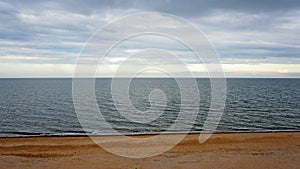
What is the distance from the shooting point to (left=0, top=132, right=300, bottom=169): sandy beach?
527 inches

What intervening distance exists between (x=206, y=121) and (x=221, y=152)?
1689 cm

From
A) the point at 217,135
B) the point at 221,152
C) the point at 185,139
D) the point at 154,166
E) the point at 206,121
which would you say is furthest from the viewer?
the point at 206,121

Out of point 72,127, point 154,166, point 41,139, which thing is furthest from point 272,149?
point 72,127

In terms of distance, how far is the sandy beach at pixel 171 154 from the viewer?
44.0 feet

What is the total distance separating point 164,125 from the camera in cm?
3058

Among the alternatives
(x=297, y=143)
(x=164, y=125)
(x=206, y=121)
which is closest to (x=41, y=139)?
(x=164, y=125)

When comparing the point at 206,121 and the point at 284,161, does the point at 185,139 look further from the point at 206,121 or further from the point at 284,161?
the point at 206,121

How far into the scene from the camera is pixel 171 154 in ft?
50.0

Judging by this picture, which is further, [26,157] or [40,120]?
[40,120]

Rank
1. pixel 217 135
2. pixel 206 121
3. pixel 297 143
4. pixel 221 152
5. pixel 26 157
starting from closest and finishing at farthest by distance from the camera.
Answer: pixel 26 157
pixel 221 152
pixel 297 143
pixel 217 135
pixel 206 121

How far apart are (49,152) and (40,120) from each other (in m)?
18.0

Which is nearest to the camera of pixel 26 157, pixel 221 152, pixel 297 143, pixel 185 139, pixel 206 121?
pixel 26 157

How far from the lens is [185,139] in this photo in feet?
64.9

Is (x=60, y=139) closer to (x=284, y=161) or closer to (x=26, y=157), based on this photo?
(x=26, y=157)
